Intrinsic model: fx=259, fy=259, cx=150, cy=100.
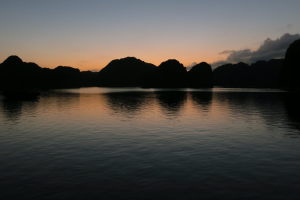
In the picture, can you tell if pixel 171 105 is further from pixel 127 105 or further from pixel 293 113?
pixel 293 113

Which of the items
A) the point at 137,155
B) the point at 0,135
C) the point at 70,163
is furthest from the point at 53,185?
the point at 0,135

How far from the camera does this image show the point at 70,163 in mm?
23219

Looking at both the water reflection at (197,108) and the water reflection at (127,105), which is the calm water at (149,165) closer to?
the water reflection at (197,108)

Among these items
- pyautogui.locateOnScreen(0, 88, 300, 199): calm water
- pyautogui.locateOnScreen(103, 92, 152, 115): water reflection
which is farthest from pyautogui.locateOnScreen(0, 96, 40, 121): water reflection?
pyautogui.locateOnScreen(103, 92, 152, 115): water reflection

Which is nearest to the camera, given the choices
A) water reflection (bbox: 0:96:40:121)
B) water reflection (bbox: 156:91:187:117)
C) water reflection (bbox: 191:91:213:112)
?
water reflection (bbox: 0:96:40:121)

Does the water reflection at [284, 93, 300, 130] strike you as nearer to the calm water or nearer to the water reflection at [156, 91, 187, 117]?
the calm water

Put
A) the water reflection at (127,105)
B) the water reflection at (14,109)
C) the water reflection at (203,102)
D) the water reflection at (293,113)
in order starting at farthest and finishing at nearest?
the water reflection at (203,102), the water reflection at (127,105), the water reflection at (14,109), the water reflection at (293,113)

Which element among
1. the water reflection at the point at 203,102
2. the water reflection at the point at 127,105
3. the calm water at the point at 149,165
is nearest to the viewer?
the calm water at the point at 149,165

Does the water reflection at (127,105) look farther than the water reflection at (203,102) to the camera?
No

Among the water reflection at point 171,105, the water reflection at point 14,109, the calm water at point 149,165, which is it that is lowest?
the water reflection at point 171,105

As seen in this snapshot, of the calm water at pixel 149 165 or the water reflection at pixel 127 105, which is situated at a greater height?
the calm water at pixel 149 165

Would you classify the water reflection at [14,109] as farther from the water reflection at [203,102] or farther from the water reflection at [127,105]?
the water reflection at [203,102]

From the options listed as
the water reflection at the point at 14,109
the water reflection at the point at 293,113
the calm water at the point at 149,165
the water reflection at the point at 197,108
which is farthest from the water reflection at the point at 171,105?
the water reflection at the point at 14,109

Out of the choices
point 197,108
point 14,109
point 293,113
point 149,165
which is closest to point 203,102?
point 197,108
